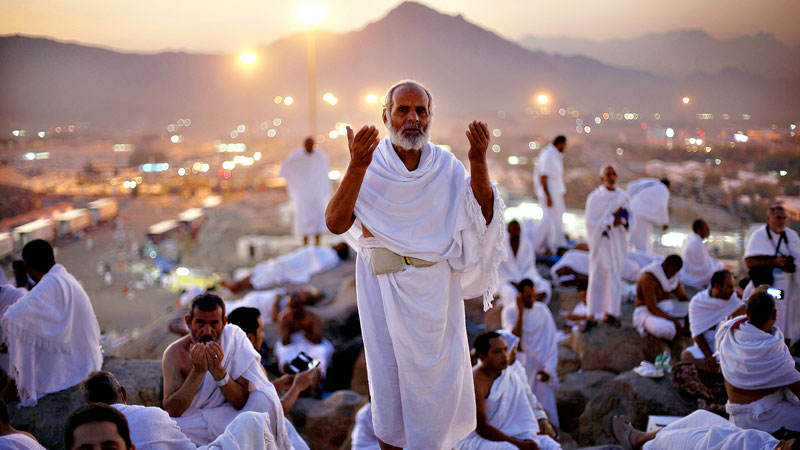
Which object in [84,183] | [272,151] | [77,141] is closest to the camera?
[77,141]

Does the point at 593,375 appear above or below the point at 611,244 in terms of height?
below

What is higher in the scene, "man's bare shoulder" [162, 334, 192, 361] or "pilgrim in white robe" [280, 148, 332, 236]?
"pilgrim in white robe" [280, 148, 332, 236]

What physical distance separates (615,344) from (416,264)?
426 centimetres

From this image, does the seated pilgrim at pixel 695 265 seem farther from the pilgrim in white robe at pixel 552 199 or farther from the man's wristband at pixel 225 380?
the man's wristband at pixel 225 380

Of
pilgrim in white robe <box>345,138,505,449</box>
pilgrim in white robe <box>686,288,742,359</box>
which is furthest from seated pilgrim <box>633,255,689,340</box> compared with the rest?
pilgrim in white robe <box>345,138,505,449</box>

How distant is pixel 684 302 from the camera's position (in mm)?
6418

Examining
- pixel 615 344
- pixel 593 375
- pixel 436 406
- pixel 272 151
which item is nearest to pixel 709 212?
pixel 615 344

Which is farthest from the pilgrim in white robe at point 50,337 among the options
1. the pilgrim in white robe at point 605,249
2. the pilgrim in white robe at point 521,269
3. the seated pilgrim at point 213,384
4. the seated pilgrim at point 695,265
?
the seated pilgrim at point 695,265

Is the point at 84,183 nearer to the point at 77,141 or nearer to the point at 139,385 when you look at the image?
the point at 77,141

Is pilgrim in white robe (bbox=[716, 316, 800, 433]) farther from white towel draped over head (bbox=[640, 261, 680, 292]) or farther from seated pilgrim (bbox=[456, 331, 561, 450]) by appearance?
white towel draped over head (bbox=[640, 261, 680, 292])

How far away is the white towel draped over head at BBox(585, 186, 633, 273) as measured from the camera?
6137 millimetres

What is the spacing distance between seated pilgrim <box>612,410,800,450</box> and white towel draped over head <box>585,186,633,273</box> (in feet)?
9.61

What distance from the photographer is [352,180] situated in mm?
2463

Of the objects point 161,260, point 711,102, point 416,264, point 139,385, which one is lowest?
point 161,260
